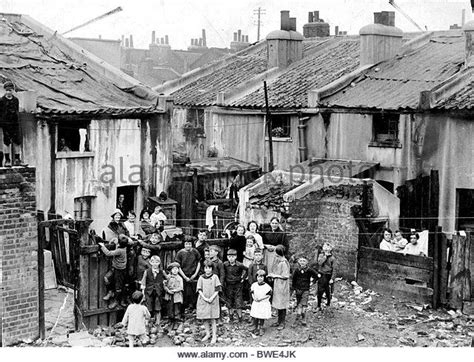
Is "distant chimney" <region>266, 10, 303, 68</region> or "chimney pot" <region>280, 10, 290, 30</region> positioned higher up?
"chimney pot" <region>280, 10, 290, 30</region>

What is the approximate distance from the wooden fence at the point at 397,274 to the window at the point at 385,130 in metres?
6.92

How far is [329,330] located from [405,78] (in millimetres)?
12288

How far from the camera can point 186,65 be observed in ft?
182

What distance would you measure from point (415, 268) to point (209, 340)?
16.7 ft

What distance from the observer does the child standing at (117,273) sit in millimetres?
14703

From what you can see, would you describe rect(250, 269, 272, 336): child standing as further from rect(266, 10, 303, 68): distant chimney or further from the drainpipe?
rect(266, 10, 303, 68): distant chimney

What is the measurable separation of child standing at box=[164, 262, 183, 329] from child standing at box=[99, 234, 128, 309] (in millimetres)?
883

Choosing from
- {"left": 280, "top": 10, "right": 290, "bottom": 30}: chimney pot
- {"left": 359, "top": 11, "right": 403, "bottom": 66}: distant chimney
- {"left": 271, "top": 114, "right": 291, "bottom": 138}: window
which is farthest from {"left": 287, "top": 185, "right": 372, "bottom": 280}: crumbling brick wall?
{"left": 280, "top": 10, "right": 290, "bottom": 30}: chimney pot

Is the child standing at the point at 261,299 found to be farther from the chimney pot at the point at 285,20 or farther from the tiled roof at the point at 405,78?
the chimney pot at the point at 285,20

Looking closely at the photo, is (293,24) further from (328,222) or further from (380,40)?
(328,222)

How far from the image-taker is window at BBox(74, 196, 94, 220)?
2189 centimetres

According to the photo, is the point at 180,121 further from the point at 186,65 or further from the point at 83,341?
the point at 186,65

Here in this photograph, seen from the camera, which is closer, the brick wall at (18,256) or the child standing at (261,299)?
the brick wall at (18,256)

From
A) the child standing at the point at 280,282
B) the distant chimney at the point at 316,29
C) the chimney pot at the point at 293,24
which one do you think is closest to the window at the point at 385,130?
the chimney pot at the point at 293,24
